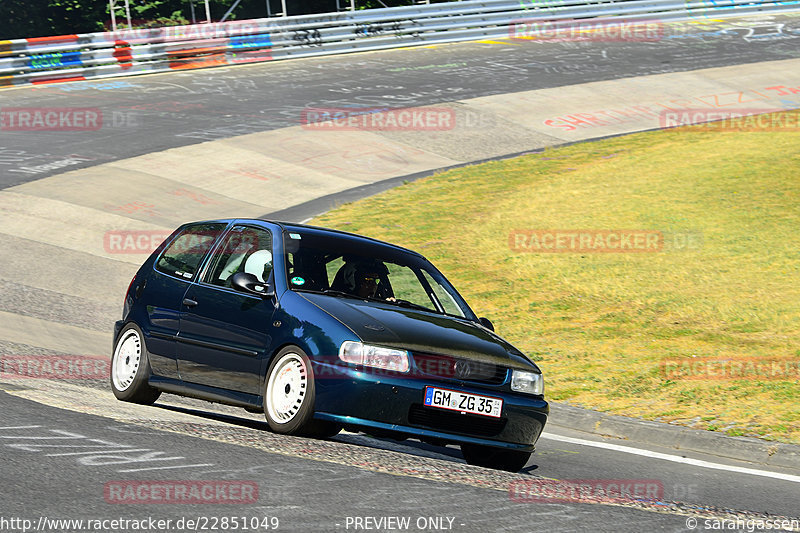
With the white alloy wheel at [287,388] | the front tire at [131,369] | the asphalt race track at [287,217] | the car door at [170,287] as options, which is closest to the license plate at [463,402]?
the asphalt race track at [287,217]

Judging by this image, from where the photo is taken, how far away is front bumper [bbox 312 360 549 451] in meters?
6.65

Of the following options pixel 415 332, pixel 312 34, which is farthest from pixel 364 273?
pixel 312 34

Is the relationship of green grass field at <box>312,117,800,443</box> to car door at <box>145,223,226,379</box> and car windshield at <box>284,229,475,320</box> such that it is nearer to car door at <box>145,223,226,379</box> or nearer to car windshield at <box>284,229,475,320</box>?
car windshield at <box>284,229,475,320</box>

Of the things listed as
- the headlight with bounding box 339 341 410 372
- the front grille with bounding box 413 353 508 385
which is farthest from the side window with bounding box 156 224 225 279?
the front grille with bounding box 413 353 508 385

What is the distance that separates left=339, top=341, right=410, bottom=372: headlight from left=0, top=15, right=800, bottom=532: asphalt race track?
59 cm

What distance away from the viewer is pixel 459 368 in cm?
692

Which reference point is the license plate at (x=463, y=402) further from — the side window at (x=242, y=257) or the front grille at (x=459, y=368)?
the side window at (x=242, y=257)

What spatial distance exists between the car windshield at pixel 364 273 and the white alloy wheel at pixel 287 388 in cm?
66

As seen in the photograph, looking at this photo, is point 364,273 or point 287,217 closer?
point 364,273

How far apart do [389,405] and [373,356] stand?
326 mm

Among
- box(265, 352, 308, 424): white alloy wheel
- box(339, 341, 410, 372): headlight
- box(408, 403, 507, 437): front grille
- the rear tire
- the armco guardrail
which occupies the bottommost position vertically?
the rear tire

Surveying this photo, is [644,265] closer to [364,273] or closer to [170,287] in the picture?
[364,273]

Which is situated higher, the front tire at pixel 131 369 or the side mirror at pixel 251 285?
the side mirror at pixel 251 285

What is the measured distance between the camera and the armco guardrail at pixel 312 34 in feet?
93.4
